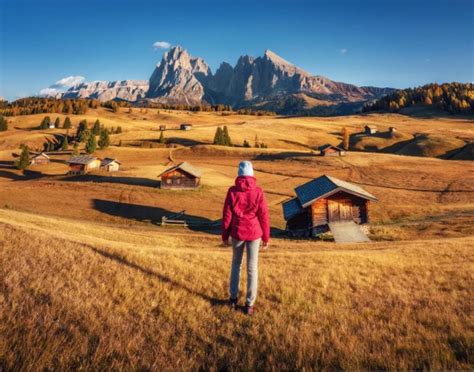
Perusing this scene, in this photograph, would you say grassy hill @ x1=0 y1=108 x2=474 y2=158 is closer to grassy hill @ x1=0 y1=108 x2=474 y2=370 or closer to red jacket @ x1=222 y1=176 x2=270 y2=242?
grassy hill @ x1=0 y1=108 x2=474 y2=370

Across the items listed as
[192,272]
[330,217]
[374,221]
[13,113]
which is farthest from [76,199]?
[13,113]

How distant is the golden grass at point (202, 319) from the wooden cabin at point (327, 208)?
28.7 metres

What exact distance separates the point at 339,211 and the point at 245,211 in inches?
1403

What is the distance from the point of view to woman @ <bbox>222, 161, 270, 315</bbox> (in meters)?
7.18

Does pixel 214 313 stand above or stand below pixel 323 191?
above

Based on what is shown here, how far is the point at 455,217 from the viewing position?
4000cm

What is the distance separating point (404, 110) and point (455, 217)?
179 metres

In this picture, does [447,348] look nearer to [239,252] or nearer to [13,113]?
[239,252]

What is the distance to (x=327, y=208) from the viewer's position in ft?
131

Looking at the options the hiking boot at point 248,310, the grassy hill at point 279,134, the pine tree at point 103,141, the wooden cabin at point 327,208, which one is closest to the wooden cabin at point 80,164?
the pine tree at point 103,141

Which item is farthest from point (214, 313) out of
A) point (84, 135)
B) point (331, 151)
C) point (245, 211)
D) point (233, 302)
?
point (84, 135)

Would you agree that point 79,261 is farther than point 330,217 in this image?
No

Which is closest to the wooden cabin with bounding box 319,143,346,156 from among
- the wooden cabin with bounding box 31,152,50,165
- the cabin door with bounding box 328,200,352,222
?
the cabin door with bounding box 328,200,352,222

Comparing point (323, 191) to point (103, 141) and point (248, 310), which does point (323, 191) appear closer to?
point (248, 310)
